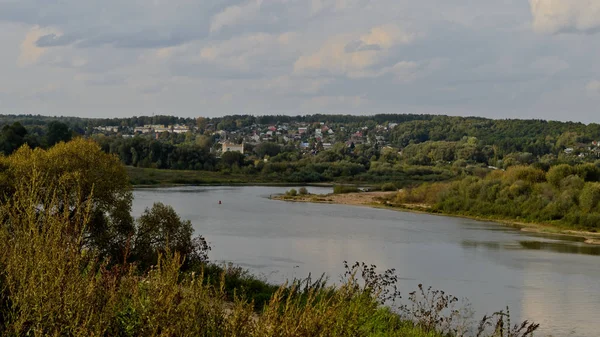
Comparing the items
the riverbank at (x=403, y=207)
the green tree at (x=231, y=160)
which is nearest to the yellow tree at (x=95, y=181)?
the riverbank at (x=403, y=207)

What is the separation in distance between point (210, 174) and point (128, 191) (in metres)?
52.9

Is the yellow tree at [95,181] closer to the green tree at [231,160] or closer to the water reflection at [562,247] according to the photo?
the water reflection at [562,247]

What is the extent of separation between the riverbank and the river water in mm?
1406

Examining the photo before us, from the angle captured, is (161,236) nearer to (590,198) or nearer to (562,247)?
(562,247)

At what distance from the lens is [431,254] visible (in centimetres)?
2464

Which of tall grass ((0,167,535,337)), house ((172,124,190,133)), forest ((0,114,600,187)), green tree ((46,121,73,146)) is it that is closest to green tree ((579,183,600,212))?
forest ((0,114,600,187))

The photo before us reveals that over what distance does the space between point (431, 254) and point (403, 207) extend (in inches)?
877

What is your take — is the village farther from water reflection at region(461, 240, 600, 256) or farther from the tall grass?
the tall grass

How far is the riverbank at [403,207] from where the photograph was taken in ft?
112

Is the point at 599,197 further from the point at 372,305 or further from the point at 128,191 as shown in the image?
the point at 372,305

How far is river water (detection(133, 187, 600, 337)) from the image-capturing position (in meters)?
16.8

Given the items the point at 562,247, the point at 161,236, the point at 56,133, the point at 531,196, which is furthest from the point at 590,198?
the point at 56,133

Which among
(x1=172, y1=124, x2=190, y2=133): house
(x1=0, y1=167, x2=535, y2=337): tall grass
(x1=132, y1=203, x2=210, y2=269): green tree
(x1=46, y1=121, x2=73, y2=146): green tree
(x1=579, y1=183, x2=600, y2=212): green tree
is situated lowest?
(x1=132, y1=203, x2=210, y2=269): green tree

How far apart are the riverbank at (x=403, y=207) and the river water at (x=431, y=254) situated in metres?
1.41
